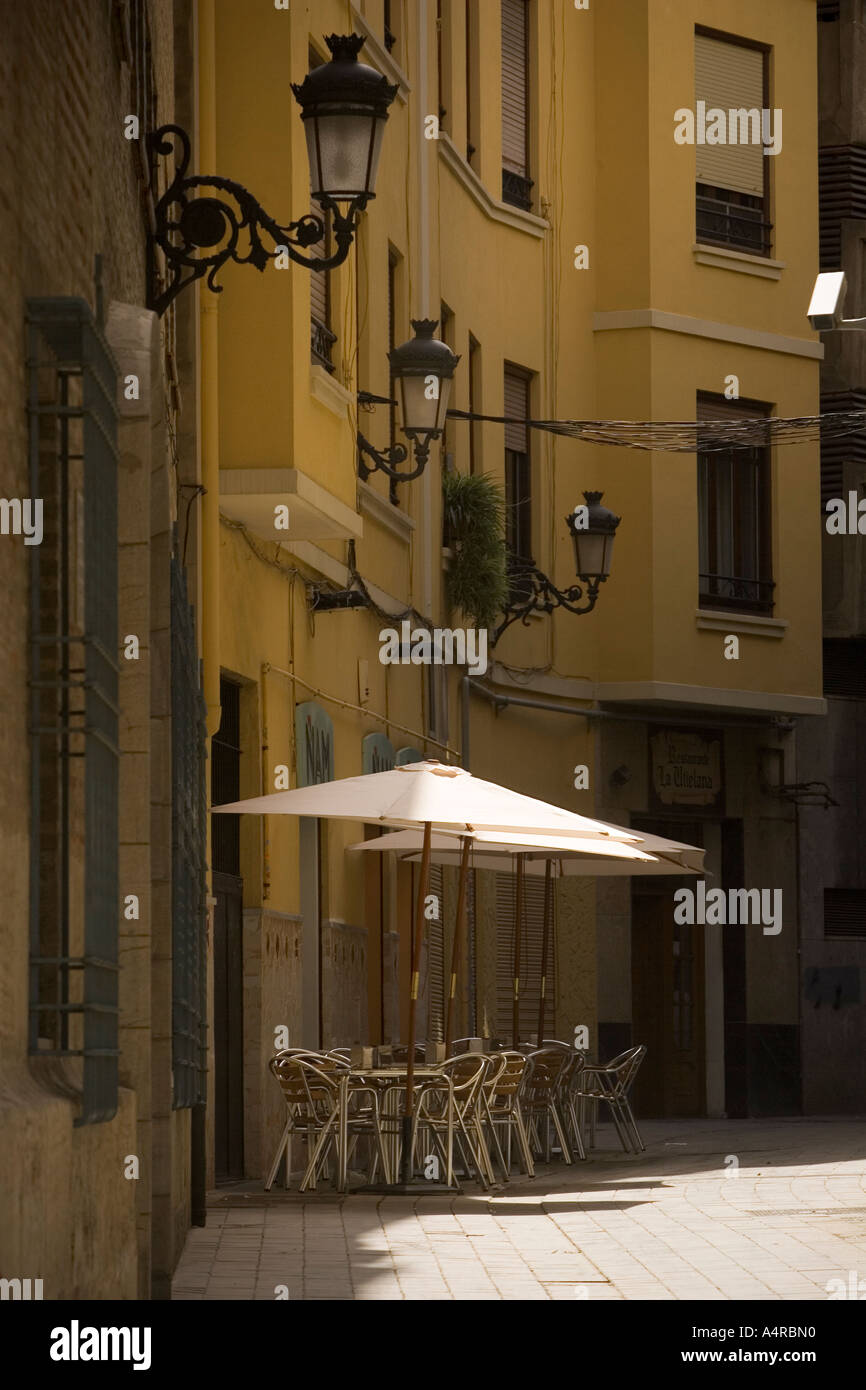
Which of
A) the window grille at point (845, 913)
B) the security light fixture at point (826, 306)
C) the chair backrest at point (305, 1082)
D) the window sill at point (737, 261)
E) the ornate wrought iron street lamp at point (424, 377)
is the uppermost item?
the window sill at point (737, 261)

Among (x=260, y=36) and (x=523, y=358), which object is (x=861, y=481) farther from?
(x=260, y=36)

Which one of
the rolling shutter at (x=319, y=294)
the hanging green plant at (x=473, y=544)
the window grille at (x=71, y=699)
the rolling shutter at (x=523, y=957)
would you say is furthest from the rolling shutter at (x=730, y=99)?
the window grille at (x=71, y=699)

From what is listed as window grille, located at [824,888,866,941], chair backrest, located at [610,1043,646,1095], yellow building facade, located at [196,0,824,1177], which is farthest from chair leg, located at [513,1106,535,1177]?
window grille, located at [824,888,866,941]

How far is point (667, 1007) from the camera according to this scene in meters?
28.4

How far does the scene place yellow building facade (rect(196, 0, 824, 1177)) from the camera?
2123 cm

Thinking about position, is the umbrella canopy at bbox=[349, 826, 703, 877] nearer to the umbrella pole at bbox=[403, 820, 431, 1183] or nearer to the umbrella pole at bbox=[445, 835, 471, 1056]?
the umbrella pole at bbox=[445, 835, 471, 1056]

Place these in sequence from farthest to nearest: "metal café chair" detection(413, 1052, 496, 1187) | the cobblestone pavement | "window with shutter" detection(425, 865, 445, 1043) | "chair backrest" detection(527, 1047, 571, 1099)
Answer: "window with shutter" detection(425, 865, 445, 1043), "chair backrest" detection(527, 1047, 571, 1099), "metal café chair" detection(413, 1052, 496, 1187), the cobblestone pavement

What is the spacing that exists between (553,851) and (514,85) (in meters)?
11.0

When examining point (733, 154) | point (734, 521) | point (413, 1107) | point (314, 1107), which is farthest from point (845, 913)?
point (314, 1107)

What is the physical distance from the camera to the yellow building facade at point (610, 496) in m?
21.2

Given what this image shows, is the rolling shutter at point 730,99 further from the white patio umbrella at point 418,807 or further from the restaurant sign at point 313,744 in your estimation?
the white patio umbrella at point 418,807

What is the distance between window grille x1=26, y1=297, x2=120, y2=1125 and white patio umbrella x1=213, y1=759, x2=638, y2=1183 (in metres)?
7.12

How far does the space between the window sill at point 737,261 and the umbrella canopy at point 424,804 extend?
14095 mm
